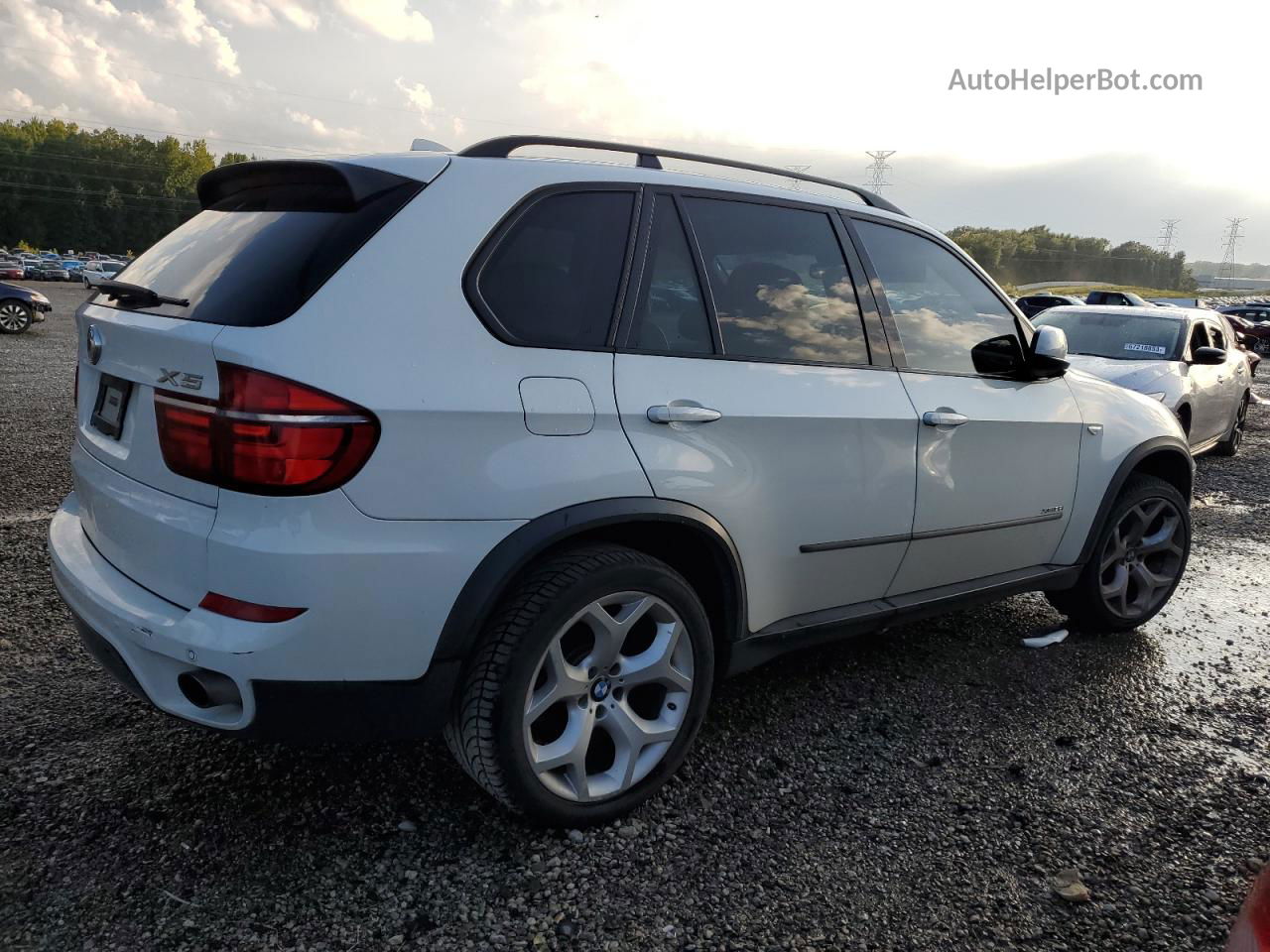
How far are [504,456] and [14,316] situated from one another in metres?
20.6

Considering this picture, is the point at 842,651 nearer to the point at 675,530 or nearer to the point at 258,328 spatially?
the point at 675,530

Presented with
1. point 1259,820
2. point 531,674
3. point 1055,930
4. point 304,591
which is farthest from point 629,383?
point 1259,820

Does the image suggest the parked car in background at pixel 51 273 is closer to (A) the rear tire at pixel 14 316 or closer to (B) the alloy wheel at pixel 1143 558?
(A) the rear tire at pixel 14 316

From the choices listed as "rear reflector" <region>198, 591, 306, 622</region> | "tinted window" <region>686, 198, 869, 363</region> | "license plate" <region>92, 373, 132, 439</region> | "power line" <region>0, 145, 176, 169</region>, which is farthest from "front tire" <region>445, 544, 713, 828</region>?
"power line" <region>0, 145, 176, 169</region>

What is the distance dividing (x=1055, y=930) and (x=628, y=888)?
105 centimetres

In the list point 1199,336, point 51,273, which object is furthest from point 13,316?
point 51,273

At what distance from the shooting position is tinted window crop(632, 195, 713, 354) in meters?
2.59

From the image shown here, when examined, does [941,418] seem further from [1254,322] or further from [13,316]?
[1254,322]

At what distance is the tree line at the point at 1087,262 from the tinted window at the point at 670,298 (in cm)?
13953

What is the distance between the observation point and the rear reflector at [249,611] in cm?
205

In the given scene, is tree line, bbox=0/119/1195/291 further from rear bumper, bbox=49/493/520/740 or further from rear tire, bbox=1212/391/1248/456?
rear bumper, bbox=49/493/520/740

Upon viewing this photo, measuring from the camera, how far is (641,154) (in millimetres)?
2840

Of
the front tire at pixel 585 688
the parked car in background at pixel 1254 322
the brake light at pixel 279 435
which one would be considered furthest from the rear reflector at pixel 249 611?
the parked car in background at pixel 1254 322

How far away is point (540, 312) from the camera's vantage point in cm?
240
